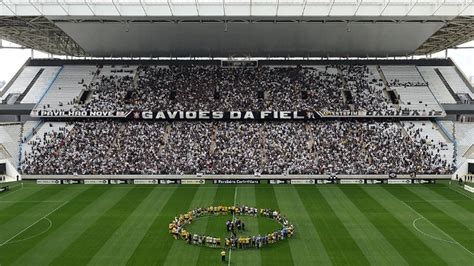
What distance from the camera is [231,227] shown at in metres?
31.0

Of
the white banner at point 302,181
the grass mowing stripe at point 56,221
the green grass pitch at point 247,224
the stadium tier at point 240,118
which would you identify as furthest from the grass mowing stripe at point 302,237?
the grass mowing stripe at point 56,221

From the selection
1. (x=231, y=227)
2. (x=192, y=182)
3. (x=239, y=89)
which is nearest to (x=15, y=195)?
(x=192, y=182)

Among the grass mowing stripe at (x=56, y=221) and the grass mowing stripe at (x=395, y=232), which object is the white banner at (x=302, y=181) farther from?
the grass mowing stripe at (x=56, y=221)

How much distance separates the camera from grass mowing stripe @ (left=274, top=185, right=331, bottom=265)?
26909 millimetres

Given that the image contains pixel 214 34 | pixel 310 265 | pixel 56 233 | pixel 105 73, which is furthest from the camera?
pixel 105 73

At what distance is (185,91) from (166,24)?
11.0m

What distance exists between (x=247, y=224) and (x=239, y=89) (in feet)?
104

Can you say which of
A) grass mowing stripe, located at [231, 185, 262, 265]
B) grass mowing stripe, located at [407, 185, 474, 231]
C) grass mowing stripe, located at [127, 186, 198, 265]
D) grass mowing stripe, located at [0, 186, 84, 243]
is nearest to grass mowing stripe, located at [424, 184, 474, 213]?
grass mowing stripe, located at [407, 185, 474, 231]

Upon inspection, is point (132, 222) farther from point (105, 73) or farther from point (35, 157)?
point (105, 73)

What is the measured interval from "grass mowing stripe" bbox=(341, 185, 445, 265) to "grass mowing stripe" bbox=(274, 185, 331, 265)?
4.49m

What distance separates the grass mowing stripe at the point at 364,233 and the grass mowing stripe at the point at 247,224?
6171 mm

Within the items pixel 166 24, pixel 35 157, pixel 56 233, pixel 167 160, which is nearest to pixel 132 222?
pixel 56 233

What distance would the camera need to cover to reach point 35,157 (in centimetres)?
5175

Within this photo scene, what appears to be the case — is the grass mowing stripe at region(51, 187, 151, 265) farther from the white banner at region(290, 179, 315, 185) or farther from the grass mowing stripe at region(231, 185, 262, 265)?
the white banner at region(290, 179, 315, 185)
